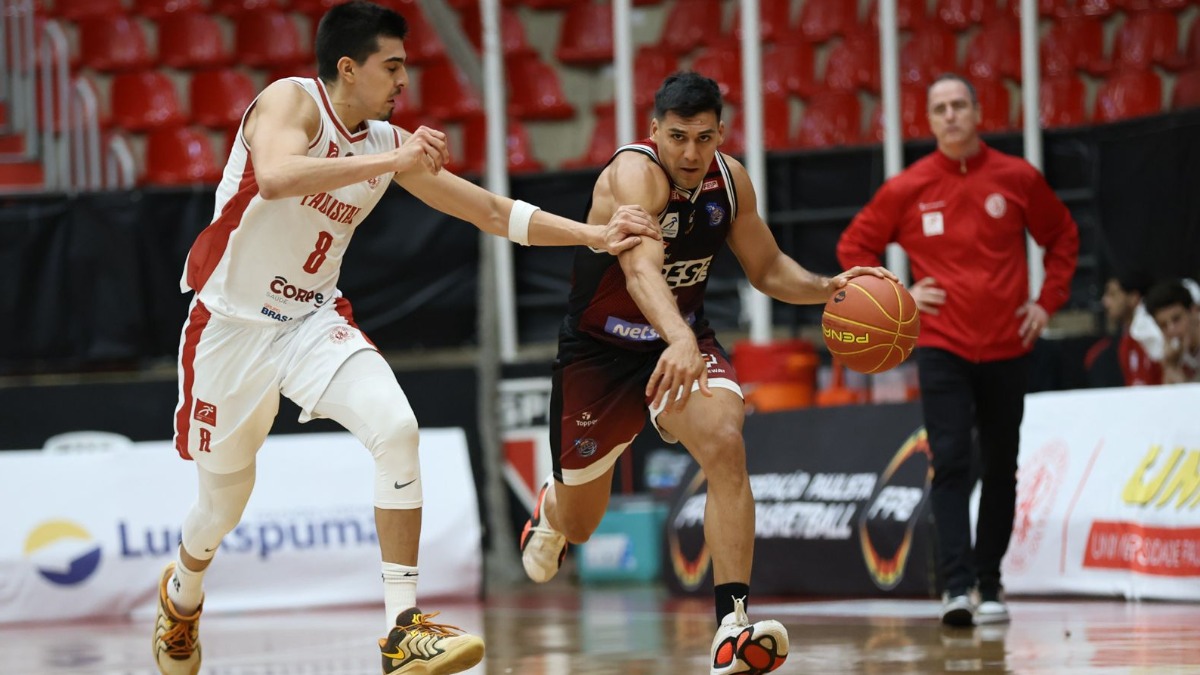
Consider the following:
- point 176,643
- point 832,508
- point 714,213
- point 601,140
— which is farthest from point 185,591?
point 601,140

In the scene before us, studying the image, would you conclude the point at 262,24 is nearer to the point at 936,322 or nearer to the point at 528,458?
the point at 528,458

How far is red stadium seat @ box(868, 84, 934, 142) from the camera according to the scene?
1337 centimetres

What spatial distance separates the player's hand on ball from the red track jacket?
2551mm

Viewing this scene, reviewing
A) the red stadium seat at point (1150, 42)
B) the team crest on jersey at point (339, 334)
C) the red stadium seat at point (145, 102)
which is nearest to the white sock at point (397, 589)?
the team crest on jersey at point (339, 334)

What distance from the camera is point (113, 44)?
51.5ft

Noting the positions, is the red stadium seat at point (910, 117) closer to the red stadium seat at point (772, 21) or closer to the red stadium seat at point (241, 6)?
the red stadium seat at point (772, 21)

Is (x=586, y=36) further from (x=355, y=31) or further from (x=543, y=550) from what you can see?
(x=355, y=31)

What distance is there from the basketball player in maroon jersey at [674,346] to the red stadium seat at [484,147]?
779 centimetres

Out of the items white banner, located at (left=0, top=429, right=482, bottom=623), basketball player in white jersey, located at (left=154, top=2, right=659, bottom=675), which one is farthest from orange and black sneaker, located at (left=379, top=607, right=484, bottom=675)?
white banner, located at (left=0, top=429, right=482, bottom=623)

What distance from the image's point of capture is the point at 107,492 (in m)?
10.3

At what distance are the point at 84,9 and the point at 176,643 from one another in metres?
11.0

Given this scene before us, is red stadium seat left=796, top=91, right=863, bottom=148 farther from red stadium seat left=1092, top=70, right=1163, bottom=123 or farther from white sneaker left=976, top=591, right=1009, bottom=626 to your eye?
white sneaker left=976, top=591, right=1009, bottom=626

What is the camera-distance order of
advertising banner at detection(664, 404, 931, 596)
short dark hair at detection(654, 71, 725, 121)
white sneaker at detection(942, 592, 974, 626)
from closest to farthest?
short dark hair at detection(654, 71, 725, 121), white sneaker at detection(942, 592, 974, 626), advertising banner at detection(664, 404, 931, 596)

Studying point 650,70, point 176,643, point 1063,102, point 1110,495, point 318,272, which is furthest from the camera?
point 650,70
